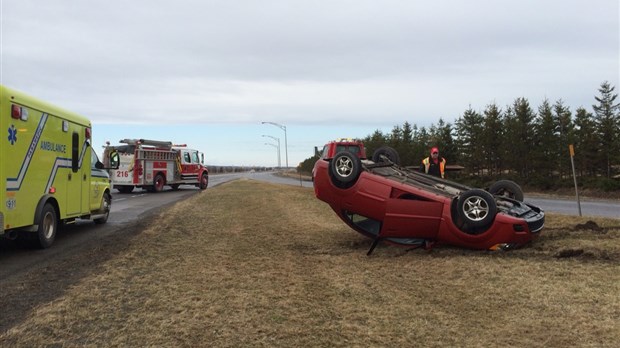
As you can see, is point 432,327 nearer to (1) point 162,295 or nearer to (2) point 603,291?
(2) point 603,291

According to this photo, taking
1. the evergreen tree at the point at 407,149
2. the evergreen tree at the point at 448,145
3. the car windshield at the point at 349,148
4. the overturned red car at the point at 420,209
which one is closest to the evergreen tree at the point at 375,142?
the evergreen tree at the point at 407,149

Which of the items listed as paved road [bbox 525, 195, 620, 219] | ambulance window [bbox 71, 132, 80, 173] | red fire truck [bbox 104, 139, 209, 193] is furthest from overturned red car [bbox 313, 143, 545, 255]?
red fire truck [bbox 104, 139, 209, 193]

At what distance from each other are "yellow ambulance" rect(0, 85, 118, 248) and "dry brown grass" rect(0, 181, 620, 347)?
1236mm

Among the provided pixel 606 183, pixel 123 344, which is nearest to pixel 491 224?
pixel 123 344

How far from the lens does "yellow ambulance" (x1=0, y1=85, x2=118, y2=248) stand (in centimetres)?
744

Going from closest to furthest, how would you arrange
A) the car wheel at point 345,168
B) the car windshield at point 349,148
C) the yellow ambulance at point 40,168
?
the yellow ambulance at point 40,168
the car wheel at point 345,168
the car windshield at point 349,148

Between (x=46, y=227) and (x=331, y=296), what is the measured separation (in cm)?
622

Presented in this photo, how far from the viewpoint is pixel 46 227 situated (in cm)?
894

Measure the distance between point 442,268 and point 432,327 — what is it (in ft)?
7.44

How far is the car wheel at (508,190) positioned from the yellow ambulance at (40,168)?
7.97 meters

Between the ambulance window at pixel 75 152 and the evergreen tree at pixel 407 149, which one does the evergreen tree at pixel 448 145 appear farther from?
the ambulance window at pixel 75 152

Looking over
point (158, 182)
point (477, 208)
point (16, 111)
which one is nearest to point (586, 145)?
point (158, 182)

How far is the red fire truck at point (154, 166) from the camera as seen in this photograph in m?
26.6

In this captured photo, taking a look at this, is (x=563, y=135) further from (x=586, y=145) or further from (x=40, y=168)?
(x=40, y=168)
